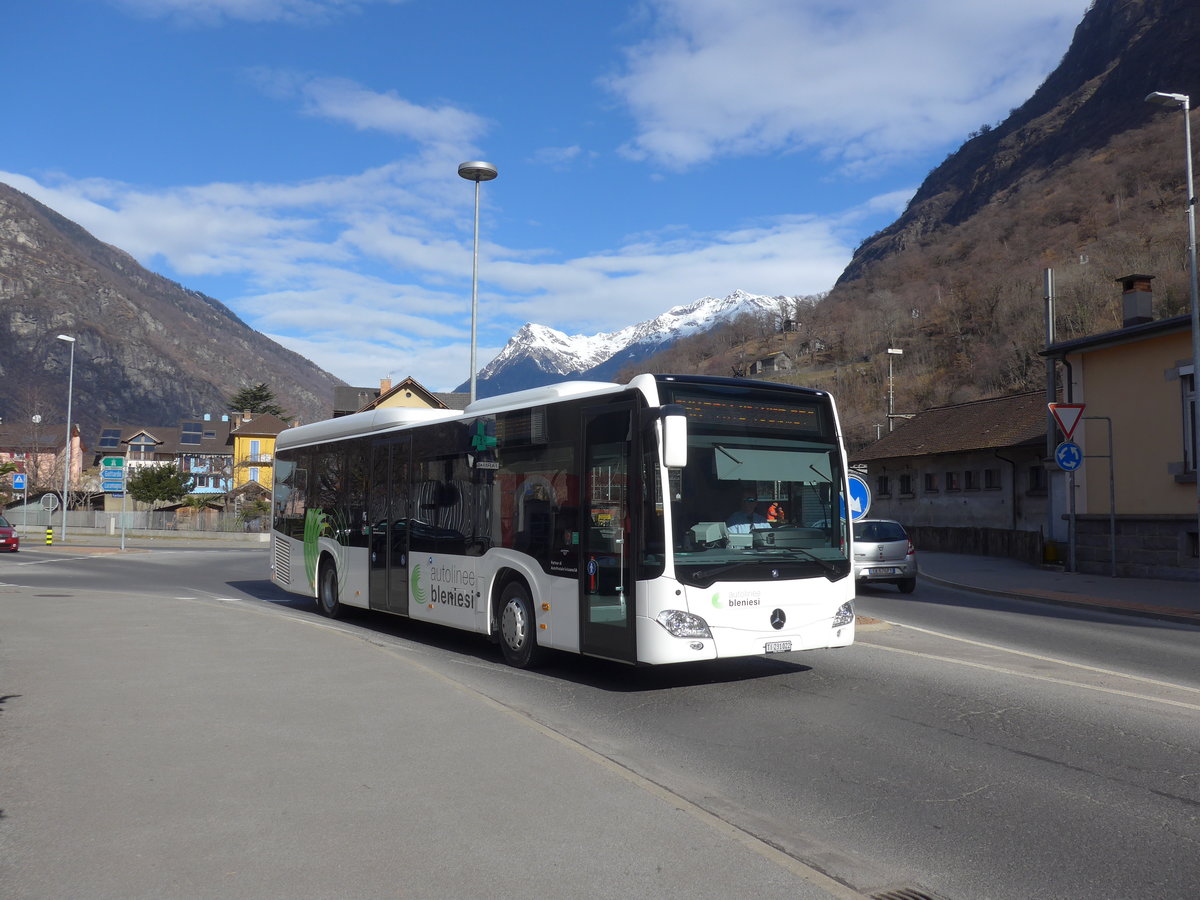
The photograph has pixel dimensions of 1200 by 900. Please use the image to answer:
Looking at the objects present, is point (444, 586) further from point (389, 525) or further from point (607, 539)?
point (607, 539)

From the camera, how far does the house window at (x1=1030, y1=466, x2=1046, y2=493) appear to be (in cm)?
3906

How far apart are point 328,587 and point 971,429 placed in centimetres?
3439

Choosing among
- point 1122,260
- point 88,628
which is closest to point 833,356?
point 1122,260

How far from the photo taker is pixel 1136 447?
25344 mm

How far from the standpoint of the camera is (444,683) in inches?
369

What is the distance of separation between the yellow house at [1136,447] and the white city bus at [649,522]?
56.6 feet

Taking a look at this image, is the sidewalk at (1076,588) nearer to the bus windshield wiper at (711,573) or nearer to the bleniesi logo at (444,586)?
the bus windshield wiper at (711,573)

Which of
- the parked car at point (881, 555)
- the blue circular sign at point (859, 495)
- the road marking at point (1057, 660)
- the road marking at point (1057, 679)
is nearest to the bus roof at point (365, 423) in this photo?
the blue circular sign at point (859, 495)

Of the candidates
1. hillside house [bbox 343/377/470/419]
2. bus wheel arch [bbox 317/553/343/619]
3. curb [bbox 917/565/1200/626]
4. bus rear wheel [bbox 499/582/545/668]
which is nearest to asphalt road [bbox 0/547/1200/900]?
bus rear wheel [bbox 499/582/545/668]

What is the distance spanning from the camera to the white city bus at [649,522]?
9.04 meters

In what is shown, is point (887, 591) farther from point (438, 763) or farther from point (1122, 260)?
point (1122, 260)

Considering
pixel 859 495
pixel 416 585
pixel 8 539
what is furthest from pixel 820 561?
pixel 8 539

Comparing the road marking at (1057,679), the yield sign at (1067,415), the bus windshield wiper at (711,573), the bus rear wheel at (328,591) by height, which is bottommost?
the road marking at (1057,679)

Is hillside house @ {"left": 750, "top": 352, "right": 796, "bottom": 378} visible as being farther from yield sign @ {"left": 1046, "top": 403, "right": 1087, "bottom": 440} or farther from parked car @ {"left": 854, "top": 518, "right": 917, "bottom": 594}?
parked car @ {"left": 854, "top": 518, "right": 917, "bottom": 594}
